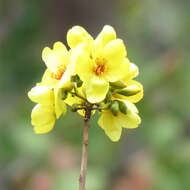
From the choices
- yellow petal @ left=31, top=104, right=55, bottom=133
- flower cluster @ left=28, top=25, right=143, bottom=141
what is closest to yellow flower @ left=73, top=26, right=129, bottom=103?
flower cluster @ left=28, top=25, right=143, bottom=141

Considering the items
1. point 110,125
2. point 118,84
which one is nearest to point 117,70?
point 118,84

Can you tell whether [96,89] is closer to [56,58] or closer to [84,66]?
[84,66]

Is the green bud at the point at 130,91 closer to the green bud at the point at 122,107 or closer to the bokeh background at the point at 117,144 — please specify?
the green bud at the point at 122,107

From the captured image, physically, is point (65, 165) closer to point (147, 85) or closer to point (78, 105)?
point (147, 85)

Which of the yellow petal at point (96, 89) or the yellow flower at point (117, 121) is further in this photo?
the yellow flower at point (117, 121)

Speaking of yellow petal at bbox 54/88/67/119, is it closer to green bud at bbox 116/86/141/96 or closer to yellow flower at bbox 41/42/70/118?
yellow flower at bbox 41/42/70/118

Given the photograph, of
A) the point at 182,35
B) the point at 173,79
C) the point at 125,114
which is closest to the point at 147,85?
the point at 173,79

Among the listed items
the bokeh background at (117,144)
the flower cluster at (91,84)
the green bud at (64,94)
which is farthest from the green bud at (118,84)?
the bokeh background at (117,144)
